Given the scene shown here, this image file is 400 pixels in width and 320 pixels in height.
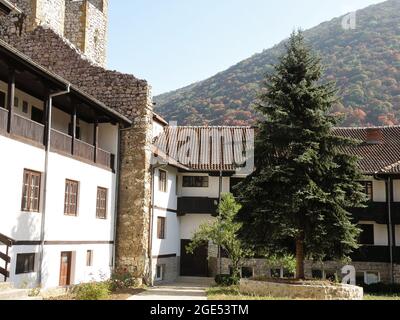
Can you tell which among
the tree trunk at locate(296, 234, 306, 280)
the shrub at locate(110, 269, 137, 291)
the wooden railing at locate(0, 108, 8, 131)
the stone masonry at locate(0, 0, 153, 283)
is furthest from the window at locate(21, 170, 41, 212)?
the tree trunk at locate(296, 234, 306, 280)

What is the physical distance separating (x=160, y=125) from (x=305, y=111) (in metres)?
14.8

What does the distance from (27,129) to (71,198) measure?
13.4ft

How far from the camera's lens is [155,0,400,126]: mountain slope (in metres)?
56.9

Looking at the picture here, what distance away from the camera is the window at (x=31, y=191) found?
16.8m

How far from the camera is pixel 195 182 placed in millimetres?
32031

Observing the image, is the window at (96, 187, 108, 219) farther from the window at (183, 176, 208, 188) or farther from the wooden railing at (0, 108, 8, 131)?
the window at (183, 176, 208, 188)

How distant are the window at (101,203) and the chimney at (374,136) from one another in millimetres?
18044

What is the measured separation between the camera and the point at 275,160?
860 inches

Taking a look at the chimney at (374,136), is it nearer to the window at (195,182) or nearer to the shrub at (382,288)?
the shrub at (382,288)

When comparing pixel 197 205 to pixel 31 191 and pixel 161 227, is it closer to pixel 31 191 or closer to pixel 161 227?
pixel 161 227

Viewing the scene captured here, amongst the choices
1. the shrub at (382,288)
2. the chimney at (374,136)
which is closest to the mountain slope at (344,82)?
the chimney at (374,136)

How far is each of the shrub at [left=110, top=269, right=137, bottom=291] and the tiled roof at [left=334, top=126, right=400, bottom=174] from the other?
1425cm

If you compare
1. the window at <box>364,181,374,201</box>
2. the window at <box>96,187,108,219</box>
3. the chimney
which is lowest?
the window at <box>96,187,108,219</box>

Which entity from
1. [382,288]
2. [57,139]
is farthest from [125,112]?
[382,288]
